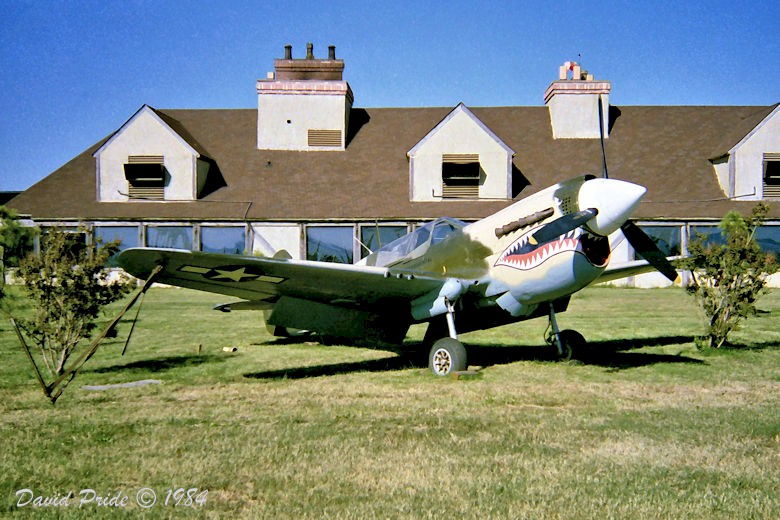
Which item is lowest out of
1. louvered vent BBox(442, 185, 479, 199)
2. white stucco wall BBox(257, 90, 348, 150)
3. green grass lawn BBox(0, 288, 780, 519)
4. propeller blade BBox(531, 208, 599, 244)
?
green grass lawn BBox(0, 288, 780, 519)

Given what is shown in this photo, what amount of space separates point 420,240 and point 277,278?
282cm

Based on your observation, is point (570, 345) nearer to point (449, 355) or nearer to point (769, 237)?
point (449, 355)

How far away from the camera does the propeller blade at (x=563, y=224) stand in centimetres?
821

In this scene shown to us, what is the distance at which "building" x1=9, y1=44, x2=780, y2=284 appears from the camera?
28.5m

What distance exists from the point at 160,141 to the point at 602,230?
84.1 feet

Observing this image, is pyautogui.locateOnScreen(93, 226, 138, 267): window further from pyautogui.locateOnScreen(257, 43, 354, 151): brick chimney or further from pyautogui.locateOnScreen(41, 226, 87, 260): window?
pyautogui.locateOnScreen(41, 226, 87, 260): window

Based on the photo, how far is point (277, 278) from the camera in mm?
9180

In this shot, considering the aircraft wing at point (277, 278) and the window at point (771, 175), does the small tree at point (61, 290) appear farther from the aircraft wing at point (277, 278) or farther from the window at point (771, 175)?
the window at point (771, 175)

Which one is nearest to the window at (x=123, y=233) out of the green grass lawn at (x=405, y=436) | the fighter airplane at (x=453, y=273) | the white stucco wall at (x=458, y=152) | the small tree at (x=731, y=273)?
the white stucco wall at (x=458, y=152)

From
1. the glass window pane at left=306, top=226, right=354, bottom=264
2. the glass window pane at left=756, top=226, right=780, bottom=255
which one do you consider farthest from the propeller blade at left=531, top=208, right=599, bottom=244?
the glass window pane at left=756, top=226, right=780, bottom=255

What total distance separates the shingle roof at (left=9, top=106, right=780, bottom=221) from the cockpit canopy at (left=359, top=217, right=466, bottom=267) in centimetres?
1612

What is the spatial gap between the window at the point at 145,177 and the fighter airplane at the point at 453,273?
20507 mm

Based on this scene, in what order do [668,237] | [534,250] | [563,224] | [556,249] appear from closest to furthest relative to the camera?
1. [563,224]
2. [556,249]
3. [534,250]
4. [668,237]

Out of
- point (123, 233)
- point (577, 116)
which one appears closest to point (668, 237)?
point (577, 116)
